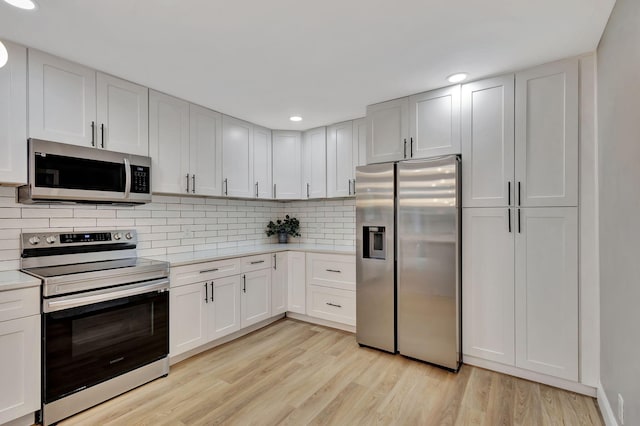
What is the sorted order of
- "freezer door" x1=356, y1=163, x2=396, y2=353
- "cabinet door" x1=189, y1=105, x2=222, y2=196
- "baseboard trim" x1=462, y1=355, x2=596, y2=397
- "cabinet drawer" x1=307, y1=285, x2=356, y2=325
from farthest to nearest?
"cabinet drawer" x1=307, y1=285, x2=356, y2=325 → "cabinet door" x1=189, y1=105, x2=222, y2=196 → "freezer door" x1=356, y1=163, x2=396, y2=353 → "baseboard trim" x1=462, y1=355, x2=596, y2=397

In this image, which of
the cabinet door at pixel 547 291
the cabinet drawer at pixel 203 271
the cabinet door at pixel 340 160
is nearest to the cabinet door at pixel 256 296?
the cabinet drawer at pixel 203 271

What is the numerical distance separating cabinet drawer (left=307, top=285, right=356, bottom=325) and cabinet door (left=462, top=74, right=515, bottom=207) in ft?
5.06

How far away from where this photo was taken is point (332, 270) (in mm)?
3477

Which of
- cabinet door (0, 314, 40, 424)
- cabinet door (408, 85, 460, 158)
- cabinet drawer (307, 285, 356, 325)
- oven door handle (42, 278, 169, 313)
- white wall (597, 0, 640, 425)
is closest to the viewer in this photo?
white wall (597, 0, 640, 425)

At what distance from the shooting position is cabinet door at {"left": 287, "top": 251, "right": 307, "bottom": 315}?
3.70 m

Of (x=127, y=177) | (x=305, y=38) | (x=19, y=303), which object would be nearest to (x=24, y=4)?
(x=127, y=177)

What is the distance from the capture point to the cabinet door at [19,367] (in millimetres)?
1771

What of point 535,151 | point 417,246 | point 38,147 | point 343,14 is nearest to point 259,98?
point 343,14

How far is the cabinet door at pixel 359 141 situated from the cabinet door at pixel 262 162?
110cm

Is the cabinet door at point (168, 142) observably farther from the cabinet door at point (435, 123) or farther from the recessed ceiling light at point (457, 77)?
the recessed ceiling light at point (457, 77)

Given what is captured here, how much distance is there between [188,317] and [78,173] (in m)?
1.40

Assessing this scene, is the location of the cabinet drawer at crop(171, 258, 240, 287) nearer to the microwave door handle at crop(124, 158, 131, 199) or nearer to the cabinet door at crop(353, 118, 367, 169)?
the microwave door handle at crop(124, 158, 131, 199)

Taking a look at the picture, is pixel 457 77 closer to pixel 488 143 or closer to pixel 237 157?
pixel 488 143

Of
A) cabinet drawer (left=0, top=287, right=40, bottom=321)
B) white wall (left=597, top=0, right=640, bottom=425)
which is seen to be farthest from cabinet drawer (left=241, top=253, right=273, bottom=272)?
white wall (left=597, top=0, right=640, bottom=425)
